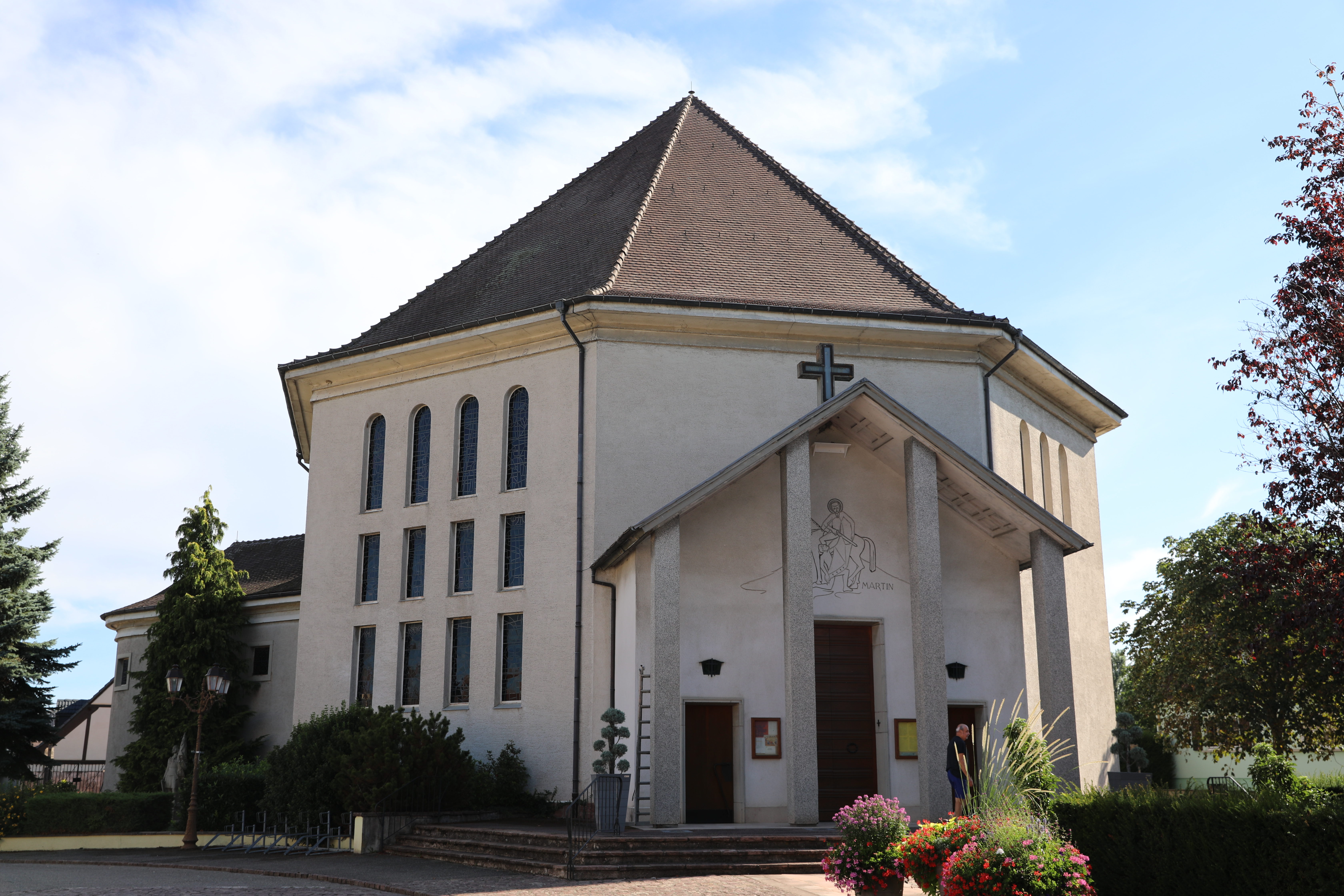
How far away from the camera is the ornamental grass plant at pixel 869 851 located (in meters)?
10.7

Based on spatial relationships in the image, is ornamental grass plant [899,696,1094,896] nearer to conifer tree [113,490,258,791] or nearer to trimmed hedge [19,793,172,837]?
trimmed hedge [19,793,172,837]

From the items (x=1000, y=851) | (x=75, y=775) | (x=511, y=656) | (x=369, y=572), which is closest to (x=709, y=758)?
(x=511, y=656)

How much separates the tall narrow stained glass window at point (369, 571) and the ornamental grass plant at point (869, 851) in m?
13.5

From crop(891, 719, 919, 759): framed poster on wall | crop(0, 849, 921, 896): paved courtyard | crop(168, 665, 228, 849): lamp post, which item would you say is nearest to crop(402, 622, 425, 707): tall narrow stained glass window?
crop(168, 665, 228, 849): lamp post

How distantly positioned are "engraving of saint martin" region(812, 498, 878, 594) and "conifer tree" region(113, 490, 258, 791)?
1452 centimetres

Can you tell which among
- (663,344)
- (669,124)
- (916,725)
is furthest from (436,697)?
(669,124)

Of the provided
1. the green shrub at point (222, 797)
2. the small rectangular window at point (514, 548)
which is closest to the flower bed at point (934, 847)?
the small rectangular window at point (514, 548)

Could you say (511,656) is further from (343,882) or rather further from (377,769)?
(343,882)

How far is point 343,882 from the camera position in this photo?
13219mm

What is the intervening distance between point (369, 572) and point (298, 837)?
253 inches

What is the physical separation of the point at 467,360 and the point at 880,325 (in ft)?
26.0

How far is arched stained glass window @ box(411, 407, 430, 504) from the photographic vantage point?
22.4 meters

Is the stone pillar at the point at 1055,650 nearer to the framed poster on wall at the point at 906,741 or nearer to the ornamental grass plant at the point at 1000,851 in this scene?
the framed poster on wall at the point at 906,741

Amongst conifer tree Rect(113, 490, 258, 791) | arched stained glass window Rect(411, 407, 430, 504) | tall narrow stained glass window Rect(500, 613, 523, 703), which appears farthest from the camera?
conifer tree Rect(113, 490, 258, 791)
